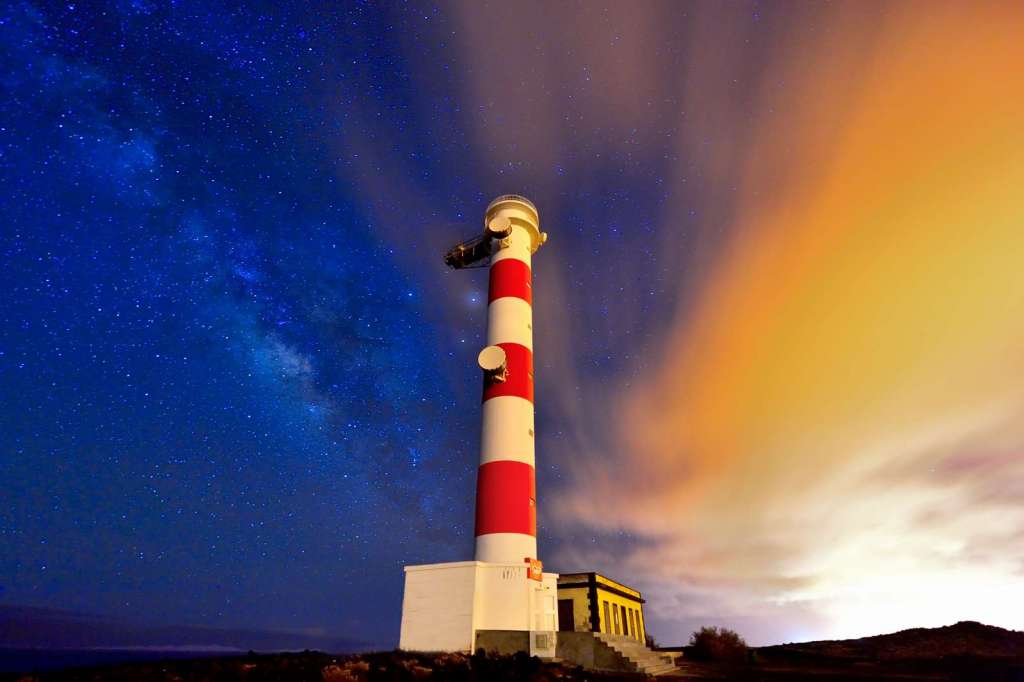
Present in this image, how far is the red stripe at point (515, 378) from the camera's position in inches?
1064

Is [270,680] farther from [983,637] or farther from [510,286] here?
[983,637]

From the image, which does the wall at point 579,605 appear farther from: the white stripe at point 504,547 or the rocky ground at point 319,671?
the rocky ground at point 319,671

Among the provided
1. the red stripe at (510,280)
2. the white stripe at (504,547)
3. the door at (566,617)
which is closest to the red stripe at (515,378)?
the red stripe at (510,280)

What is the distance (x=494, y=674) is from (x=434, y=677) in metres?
1.69

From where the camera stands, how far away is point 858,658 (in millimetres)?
30281

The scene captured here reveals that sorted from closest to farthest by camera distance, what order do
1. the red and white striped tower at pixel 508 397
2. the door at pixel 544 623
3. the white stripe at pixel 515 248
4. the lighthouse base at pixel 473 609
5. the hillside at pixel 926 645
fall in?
the door at pixel 544 623 → the lighthouse base at pixel 473 609 → the red and white striped tower at pixel 508 397 → the white stripe at pixel 515 248 → the hillside at pixel 926 645

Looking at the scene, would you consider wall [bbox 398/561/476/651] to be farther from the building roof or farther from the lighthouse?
the building roof

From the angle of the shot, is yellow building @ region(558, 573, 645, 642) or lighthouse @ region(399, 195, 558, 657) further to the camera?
yellow building @ region(558, 573, 645, 642)

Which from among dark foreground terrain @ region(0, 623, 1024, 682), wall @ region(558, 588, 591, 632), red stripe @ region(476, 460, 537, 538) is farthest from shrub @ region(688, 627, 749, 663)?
red stripe @ region(476, 460, 537, 538)

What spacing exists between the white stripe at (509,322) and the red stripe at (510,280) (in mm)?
412

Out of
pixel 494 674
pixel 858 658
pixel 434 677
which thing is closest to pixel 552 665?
pixel 494 674

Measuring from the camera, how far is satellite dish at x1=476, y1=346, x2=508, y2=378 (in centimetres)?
2681

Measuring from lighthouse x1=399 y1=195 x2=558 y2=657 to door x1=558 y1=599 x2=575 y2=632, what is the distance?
4.66 m

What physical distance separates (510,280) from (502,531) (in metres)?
14.0
